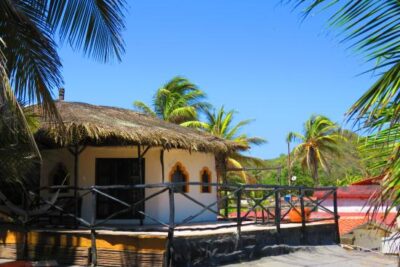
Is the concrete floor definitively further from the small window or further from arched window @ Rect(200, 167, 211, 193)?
the small window

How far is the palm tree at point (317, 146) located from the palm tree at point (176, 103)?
Answer: 12.9m

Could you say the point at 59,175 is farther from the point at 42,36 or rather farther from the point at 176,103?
the point at 176,103

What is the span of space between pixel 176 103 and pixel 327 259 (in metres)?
18.3

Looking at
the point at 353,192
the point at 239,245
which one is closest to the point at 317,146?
the point at 353,192

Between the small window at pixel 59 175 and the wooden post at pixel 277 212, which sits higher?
the small window at pixel 59 175

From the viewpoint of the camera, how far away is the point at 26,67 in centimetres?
743

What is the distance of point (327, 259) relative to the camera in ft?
36.5

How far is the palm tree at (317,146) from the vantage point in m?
39.2

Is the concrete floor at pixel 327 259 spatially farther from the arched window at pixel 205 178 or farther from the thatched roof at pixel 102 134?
the arched window at pixel 205 178

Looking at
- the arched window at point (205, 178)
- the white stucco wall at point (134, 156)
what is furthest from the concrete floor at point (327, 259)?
the arched window at point (205, 178)

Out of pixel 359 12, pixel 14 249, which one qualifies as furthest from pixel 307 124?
pixel 359 12

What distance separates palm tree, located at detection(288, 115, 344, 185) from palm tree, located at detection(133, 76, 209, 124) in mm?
12870

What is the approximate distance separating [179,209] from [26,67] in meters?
6.66

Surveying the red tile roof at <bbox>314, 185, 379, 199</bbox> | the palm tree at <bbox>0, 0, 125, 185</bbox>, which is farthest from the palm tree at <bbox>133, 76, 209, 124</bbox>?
the palm tree at <bbox>0, 0, 125, 185</bbox>
